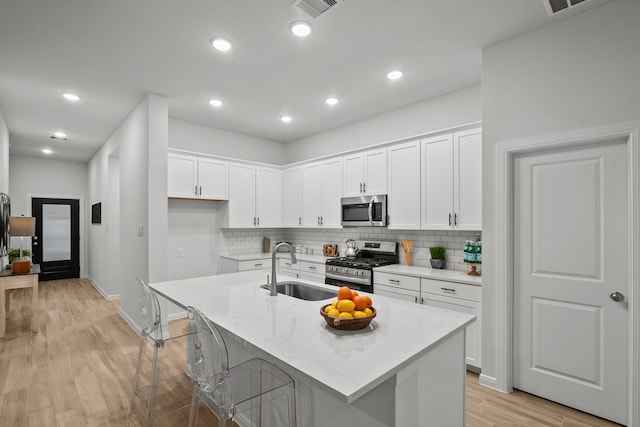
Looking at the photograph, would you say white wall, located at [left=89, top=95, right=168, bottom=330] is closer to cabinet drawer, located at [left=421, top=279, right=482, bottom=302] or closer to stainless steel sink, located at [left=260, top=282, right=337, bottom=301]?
stainless steel sink, located at [left=260, top=282, right=337, bottom=301]

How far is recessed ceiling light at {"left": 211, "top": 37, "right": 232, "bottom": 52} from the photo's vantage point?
8.87ft

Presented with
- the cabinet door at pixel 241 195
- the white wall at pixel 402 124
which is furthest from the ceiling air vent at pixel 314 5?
the cabinet door at pixel 241 195

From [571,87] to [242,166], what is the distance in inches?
163

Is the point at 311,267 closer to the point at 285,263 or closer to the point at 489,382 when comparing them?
the point at 285,263

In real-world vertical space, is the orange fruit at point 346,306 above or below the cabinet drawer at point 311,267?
above

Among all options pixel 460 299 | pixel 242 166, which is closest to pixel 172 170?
pixel 242 166

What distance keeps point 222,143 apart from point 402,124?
2.87 metres

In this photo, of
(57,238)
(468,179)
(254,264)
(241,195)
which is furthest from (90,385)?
(57,238)

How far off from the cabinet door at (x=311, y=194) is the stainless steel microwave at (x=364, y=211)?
534 mm

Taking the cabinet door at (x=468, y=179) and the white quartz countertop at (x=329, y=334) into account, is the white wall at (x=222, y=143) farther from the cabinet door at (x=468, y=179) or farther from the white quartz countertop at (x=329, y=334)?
the cabinet door at (x=468, y=179)

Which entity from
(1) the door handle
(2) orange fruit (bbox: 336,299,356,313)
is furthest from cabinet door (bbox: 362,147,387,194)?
(2) orange fruit (bbox: 336,299,356,313)

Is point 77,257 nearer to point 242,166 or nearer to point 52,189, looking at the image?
point 52,189

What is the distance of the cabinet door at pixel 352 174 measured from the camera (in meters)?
4.42

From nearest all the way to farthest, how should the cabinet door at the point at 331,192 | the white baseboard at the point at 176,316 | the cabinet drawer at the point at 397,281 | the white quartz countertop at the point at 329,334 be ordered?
the white quartz countertop at the point at 329,334 < the cabinet drawer at the point at 397,281 < the white baseboard at the point at 176,316 < the cabinet door at the point at 331,192
